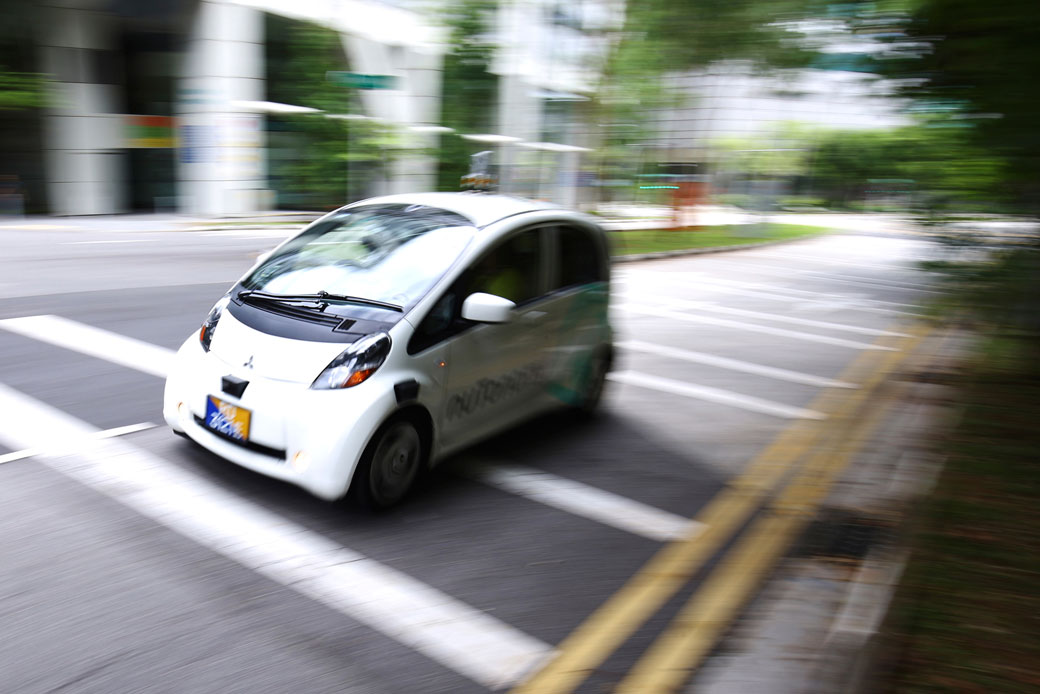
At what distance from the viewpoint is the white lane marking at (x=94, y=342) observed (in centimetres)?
751

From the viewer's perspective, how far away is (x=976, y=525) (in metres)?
4.57

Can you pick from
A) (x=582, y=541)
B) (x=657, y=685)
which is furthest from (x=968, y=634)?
(x=582, y=541)

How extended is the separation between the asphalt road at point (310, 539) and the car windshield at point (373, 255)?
1182mm

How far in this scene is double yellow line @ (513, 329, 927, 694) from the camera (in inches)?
143

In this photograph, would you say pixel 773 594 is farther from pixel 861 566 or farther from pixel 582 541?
pixel 582 541

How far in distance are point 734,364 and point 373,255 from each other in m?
5.85

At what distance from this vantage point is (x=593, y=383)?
6980 mm

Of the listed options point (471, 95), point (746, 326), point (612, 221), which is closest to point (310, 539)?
point (746, 326)

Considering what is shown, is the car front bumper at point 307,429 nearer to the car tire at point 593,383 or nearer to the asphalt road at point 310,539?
the asphalt road at point 310,539

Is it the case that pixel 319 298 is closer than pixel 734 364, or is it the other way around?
pixel 319 298

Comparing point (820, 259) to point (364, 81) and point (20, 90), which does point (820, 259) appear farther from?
point (20, 90)

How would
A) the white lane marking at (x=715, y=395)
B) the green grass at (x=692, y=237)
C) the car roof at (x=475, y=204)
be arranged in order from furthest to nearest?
the green grass at (x=692, y=237)
the white lane marking at (x=715, y=395)
the car roof at (x=475, y=204)

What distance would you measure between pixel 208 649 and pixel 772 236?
32.7 m

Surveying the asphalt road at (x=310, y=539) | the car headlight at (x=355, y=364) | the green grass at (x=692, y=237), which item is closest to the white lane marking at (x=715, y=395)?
the asphalt road at (x=310, y=539)
